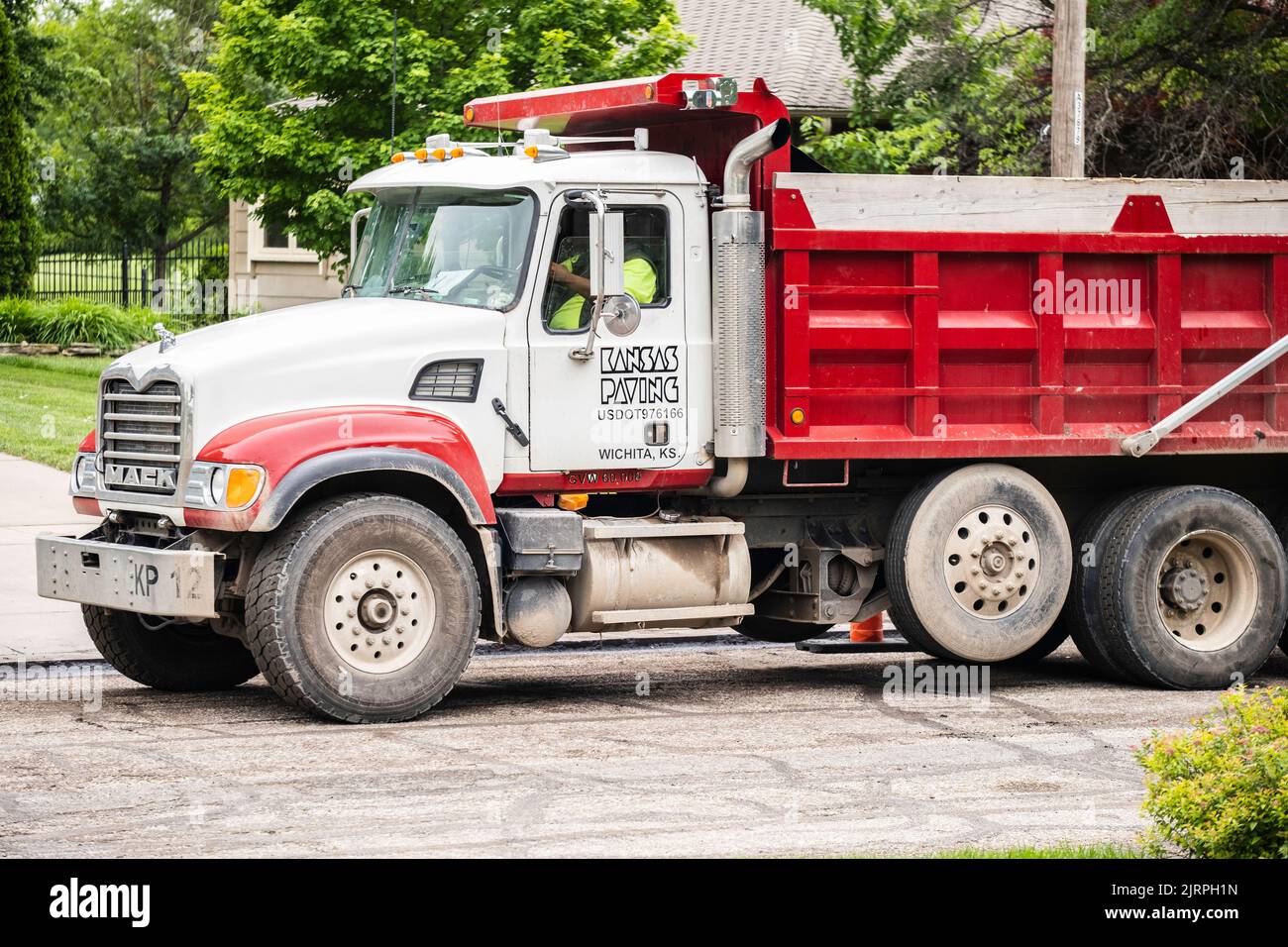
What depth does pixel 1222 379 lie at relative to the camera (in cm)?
1120

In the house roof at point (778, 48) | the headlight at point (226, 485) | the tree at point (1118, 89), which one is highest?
the house roof at point (778, 48)

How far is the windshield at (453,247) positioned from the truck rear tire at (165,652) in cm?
211

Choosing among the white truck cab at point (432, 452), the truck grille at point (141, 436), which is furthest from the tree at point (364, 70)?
the truck grille at point (141, 436)

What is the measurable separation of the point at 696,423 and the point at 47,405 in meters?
13.1

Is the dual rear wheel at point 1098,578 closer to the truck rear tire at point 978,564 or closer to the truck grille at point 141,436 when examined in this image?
the truck rear tire at point 978,564

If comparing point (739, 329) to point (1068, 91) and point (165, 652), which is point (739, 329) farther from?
point (1068, 91)

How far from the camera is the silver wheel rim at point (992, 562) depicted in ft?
35.4

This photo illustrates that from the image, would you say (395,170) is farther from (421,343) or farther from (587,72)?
(587,72)

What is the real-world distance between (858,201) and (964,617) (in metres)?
2.38

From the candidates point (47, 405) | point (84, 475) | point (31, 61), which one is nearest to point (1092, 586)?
point (84, 475)

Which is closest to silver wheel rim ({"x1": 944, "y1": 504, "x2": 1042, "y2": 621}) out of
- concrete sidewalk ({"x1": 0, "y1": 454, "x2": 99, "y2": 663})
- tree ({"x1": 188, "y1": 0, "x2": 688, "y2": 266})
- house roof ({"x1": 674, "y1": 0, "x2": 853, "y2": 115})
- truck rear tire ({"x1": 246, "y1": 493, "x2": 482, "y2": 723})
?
truck rear tire ({"x1": 246, "y1": 493, "x2": 482, "y2": 723})

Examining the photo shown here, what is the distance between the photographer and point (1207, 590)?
11.4 m

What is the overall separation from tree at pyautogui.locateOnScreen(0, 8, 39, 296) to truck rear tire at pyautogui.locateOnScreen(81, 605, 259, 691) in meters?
18.9
